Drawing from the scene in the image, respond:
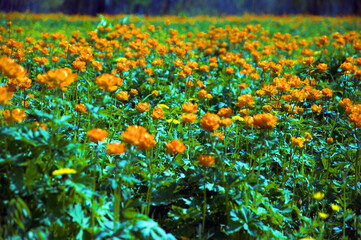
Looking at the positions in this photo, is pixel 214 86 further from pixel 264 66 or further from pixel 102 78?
pixel 102 78

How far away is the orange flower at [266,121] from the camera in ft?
5.09

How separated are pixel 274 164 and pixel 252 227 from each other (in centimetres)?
95

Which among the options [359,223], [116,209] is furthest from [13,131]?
[359,223]

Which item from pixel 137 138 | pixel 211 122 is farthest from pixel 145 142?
pixel 211 122

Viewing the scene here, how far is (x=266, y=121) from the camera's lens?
5.15 ft

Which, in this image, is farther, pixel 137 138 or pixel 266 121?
pixel 266 121

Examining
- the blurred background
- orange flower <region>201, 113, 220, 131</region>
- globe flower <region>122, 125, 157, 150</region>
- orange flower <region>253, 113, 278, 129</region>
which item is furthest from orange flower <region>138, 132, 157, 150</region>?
the blurred background

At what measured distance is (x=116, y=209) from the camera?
1.31m

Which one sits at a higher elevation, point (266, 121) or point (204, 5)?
point (204, 5)

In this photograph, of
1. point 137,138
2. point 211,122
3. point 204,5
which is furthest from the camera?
point 204,5

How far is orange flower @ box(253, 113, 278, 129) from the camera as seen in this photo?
5.09ft

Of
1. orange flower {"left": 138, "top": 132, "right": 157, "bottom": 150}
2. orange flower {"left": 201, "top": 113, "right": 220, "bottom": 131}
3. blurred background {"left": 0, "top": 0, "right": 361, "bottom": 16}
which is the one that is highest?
blurred background {"left": 0, "top": 0, "right": 361, "bottom": 16}

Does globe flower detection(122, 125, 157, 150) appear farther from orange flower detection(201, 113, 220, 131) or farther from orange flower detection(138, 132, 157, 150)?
orange flower detection(201, 113, 220, 131)

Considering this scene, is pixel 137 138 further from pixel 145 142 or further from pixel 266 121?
pixel 266 121
